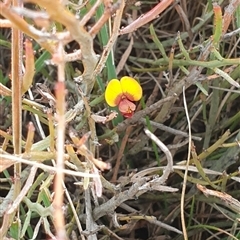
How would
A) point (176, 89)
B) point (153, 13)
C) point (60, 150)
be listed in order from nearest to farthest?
point (60, 150) < point (153, 13) < point (176, 89)

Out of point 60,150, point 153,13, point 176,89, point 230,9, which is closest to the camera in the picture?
point 60,150

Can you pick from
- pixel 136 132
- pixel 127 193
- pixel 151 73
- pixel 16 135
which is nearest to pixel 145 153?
pixel 136 132

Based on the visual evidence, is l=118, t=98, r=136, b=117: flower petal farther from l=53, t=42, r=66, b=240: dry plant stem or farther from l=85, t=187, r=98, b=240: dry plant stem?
l=53, t=42, r=66, b=240: dry plant stem

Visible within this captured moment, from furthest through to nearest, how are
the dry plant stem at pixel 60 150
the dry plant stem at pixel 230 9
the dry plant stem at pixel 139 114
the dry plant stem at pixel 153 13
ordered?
the dry plant stem at pixel 139 114, the dry plant stem at pixel 230 9, the dry plant stem at pixel 153 13, the dry plant stem at pixel 60 150

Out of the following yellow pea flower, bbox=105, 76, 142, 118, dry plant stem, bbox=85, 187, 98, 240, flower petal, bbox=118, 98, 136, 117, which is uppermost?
yellow pea flower, bbox=105, 76, 142, 118

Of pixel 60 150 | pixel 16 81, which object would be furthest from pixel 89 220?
pixel 60 150

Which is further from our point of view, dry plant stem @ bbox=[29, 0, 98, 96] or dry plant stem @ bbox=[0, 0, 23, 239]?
dry plant stem @ bbox=[0, 0, 23, 239]

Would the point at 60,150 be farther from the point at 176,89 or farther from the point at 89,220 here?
the point at 176,89

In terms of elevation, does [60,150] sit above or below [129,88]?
above

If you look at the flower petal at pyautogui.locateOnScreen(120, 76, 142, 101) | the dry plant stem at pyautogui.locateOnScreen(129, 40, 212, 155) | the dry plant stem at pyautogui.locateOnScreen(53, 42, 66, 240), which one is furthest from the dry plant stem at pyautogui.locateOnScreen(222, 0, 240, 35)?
the dry plant stem at pyautogui.locateOnScreen(53, 42, 66, 240)

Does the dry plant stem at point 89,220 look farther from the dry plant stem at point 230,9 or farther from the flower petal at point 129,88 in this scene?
the dry plant stem at point 230,9

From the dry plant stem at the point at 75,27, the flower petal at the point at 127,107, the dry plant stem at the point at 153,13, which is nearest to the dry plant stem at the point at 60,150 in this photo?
the dry plant stem at the point at 75,27
